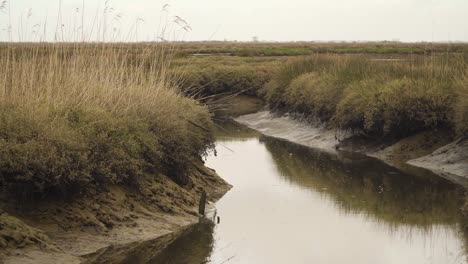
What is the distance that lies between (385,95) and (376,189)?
5042mm

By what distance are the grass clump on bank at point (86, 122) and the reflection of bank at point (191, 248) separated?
3.83 ft

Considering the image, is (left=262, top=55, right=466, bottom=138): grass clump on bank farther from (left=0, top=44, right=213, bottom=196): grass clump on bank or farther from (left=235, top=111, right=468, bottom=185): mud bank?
(left=0, top=44, right=213, bottom=196): grass clump on bank

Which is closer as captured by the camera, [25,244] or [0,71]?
[25,244]

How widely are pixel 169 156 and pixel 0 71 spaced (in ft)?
9.83

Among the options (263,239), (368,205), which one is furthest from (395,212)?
(263,239)

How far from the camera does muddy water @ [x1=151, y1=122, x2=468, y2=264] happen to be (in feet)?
32.5

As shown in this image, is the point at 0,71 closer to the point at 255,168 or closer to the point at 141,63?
the point at 141,63

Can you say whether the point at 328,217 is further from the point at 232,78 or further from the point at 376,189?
the point at 232,78

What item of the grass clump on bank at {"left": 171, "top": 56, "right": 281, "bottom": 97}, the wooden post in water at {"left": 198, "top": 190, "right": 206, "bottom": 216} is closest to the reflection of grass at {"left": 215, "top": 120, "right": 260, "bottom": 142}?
the grass clump on bank at {"left": 171, "top": 56, "right": 281, "bottom": 97}

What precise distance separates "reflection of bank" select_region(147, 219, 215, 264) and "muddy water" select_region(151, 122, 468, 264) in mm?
13

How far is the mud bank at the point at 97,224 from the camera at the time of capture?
807 centimetres

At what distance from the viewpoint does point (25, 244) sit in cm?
802

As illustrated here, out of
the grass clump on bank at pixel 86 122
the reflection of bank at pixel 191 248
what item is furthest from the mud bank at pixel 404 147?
the reflection of bank at pixel 191 248

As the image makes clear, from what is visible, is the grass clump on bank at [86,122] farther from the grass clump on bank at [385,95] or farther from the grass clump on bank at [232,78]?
the grass clump on bank at [232,78]
